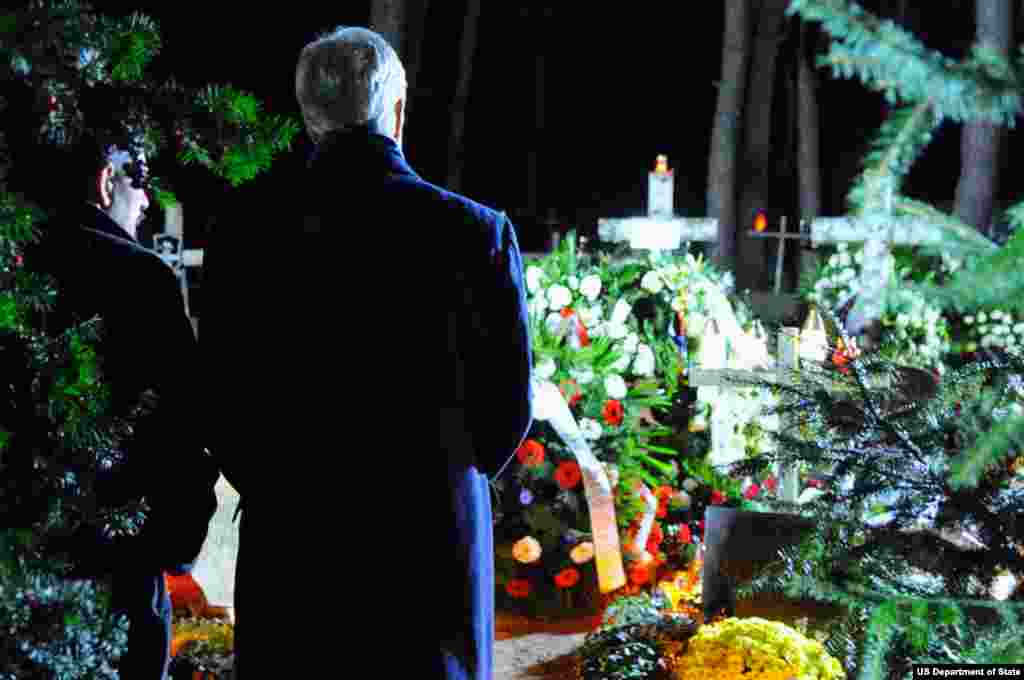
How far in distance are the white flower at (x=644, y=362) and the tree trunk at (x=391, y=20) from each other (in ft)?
22.0

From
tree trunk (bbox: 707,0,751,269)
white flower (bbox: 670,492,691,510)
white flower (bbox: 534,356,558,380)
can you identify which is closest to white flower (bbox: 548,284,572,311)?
white flower (bbox: 534,356,558,380)

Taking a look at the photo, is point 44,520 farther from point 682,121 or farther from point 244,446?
point 682,121

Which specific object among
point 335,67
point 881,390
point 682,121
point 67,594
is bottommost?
point 67,594

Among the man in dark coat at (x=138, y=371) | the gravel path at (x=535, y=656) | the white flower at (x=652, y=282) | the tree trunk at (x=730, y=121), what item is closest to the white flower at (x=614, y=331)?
the white flower at (x=652, y=282)

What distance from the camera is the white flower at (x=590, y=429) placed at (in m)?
6.50

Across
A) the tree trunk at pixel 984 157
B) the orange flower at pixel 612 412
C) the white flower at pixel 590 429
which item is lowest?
the white flower at pixel 590 429

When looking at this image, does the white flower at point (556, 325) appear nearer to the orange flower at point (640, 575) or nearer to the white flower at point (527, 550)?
the white flower at point (527, 550)

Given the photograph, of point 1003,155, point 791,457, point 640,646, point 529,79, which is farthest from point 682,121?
point 791,457

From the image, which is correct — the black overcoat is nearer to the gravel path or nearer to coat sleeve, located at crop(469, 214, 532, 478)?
coat sleeve, located at crop(469, 214, 532, 478)

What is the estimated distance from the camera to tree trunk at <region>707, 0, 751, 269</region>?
16109 mm

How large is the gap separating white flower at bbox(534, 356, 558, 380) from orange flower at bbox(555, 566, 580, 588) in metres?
1.01

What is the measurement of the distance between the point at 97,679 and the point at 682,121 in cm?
2314

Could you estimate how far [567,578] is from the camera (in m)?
6.18

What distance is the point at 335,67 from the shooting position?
2387mm
